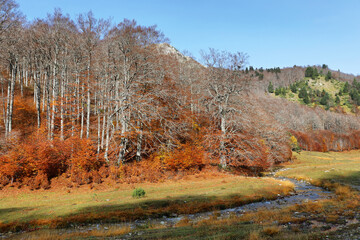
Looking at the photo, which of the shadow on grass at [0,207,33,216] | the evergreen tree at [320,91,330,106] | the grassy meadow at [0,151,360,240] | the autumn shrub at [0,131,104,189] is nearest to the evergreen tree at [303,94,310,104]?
the evergreen tree at [320,91,330,106]

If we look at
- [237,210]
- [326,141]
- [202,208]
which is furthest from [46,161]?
[326,141]

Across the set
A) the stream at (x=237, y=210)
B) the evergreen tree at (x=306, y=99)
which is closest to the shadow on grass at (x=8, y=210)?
the stream at (x=237, y=210)

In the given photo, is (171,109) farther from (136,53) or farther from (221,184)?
(221,184)

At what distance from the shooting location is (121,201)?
18.7 meters

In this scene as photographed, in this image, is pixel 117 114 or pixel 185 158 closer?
pixel 117 114

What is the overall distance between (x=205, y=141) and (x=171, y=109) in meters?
8.31

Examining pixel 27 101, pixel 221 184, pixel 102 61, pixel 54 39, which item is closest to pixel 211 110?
pixel 221 184

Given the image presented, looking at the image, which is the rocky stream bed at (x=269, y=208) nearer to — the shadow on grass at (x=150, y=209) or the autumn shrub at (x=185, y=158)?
the shadow on grass at (x=150, y=209)

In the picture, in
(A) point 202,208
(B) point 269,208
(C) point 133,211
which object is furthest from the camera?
(B) point 269,208

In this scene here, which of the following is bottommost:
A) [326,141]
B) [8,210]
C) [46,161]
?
[326,141]

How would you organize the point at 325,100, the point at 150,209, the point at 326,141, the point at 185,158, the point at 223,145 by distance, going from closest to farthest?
the point at 150,209
the point at 185,158
the point at 223,145
the point at 326,141
the point at 325,100

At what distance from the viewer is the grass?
15139mm

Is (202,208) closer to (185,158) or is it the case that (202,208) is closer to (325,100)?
(185,158)

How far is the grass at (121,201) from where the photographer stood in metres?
15.1
